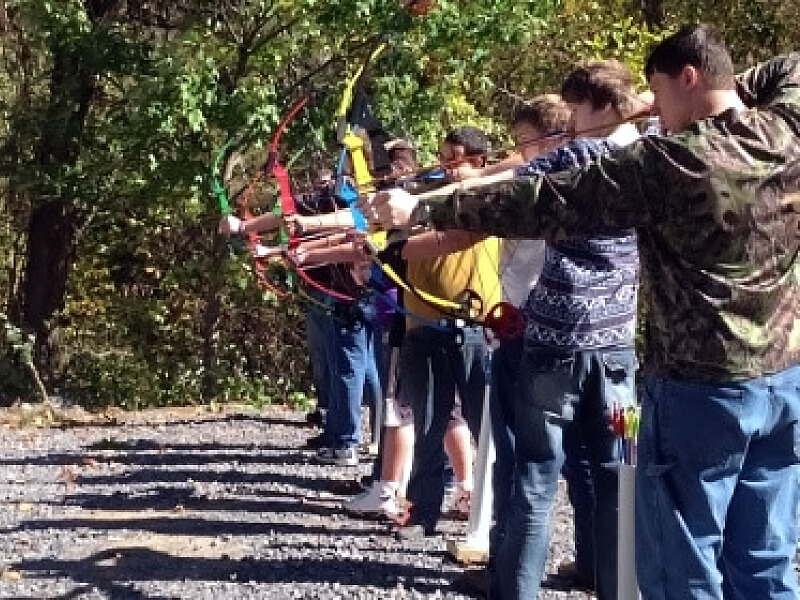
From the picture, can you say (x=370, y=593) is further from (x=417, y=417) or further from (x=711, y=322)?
(x=711, y=322)

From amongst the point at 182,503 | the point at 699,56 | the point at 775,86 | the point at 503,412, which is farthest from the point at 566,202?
the point at 182,503

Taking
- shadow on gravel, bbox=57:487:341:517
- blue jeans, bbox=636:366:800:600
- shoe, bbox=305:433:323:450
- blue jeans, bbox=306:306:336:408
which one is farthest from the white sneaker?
blue jeans, bbox=636:366:800:600

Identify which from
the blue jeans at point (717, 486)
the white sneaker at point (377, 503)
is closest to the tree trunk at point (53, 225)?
the white sneaker at point (377, 503)

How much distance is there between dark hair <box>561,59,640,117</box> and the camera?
4.21 m

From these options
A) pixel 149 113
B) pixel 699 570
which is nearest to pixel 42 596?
pixel 699 570

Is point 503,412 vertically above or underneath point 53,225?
underneath

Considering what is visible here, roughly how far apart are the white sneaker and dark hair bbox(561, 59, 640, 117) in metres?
2.36

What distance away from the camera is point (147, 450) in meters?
8.59

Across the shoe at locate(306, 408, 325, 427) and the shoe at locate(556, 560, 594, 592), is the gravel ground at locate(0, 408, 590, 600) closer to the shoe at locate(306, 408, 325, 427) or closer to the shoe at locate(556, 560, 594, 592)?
the shoe at locate(556, 560, 594, 592)

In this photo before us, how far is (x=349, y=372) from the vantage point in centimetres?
732

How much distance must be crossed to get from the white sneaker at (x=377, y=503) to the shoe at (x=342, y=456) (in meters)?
1.39

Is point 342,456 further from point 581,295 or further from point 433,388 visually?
point 581,295

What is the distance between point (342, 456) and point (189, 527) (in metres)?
1.61

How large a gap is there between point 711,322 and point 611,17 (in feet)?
46.4
